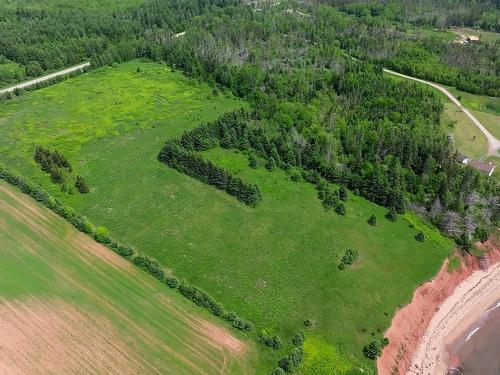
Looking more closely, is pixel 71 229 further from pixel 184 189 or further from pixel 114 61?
pixel 114 61

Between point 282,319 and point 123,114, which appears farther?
point 123,114

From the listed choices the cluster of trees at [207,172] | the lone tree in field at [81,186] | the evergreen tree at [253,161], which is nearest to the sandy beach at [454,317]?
the cluster of trees at [207,172]

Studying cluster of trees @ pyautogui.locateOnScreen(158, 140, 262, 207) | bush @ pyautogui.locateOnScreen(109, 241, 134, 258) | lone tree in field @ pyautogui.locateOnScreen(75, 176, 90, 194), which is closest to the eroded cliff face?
cluster of trees @ pyautogui.locateOnScreen(158, 140, 262, 207)

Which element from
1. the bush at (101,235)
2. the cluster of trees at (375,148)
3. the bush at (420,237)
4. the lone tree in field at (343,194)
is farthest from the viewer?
the lone tree in field at (343,194)

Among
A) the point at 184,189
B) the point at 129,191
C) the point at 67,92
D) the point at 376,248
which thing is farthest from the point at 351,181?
the point at 67,92

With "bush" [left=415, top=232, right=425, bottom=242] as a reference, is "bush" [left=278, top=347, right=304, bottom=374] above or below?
above

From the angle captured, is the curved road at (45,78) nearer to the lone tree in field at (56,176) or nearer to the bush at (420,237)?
the lone tree in field at (56,176)

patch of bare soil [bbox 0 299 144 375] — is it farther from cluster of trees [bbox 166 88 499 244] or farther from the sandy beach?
cluster of trees [bbox 166 88 499 244]
